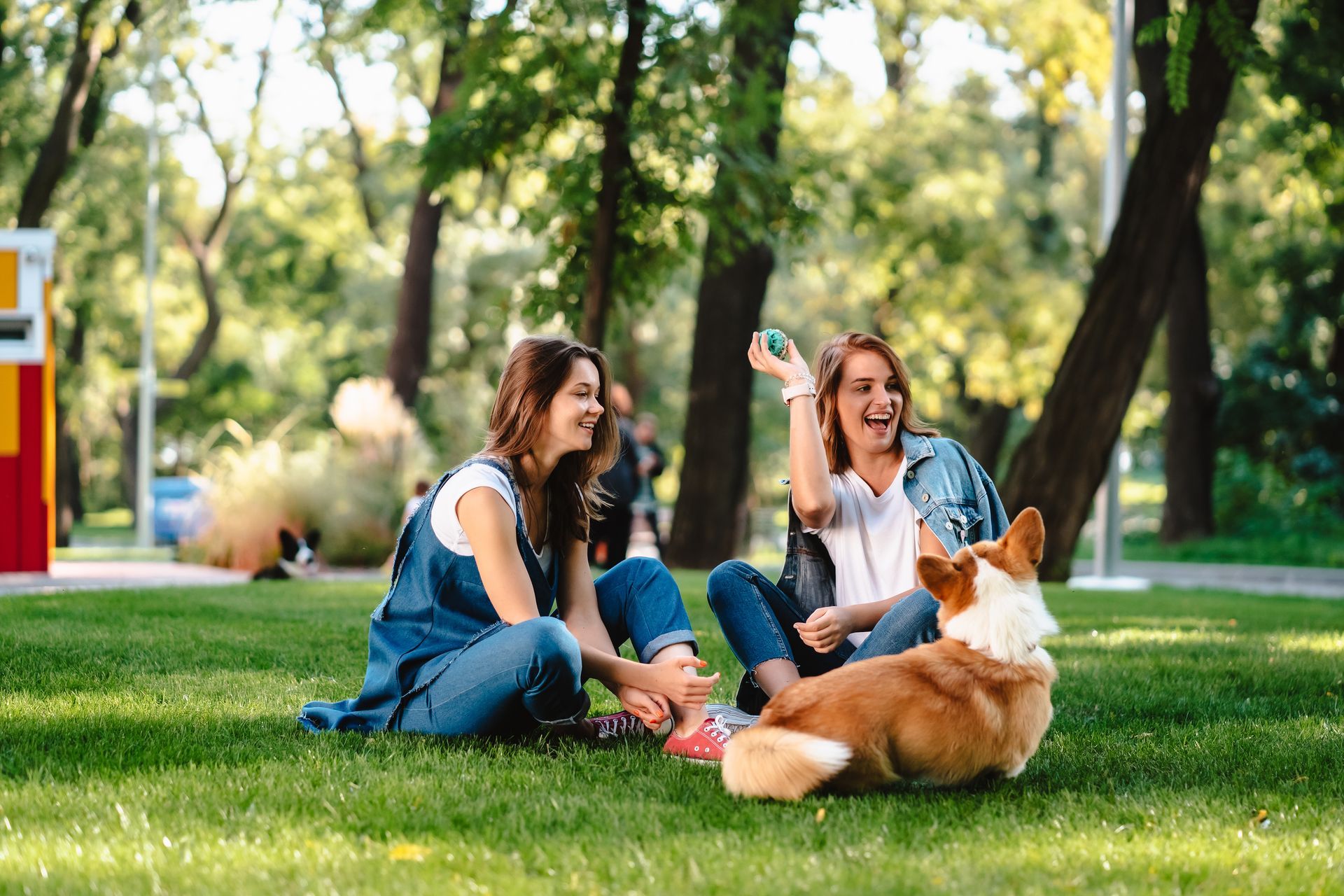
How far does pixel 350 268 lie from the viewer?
3331 cm

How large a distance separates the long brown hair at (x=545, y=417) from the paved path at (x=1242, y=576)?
14.0 meters

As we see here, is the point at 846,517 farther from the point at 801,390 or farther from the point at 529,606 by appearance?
the point at 529,606

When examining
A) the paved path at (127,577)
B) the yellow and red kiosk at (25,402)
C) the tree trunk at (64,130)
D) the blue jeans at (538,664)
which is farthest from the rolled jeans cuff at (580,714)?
the tree trunk at (64,130)

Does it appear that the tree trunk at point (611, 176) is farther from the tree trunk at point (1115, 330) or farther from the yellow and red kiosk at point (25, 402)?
the tree trunk at point (1115, 330)

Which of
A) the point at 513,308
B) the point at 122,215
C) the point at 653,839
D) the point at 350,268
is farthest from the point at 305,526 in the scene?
the point at 350,268

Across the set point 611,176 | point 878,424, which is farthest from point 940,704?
point 611,176

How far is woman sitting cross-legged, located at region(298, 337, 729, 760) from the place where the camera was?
4074 millimetres

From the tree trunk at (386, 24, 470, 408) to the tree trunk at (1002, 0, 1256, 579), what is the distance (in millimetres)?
11625

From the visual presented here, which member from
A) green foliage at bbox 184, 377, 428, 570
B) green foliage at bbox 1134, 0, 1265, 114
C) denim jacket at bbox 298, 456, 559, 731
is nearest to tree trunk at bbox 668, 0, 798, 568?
green foliage at bbox 184, 377, 428, 570

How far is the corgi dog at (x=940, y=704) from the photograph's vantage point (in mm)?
3488

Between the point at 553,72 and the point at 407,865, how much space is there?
9.46 metres

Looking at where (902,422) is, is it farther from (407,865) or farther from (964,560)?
(407,865)

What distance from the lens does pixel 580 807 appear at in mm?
3527

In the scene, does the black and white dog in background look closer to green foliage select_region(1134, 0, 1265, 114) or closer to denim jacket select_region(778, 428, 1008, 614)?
green foliage select_region(1134, 0, 1265, 114)
